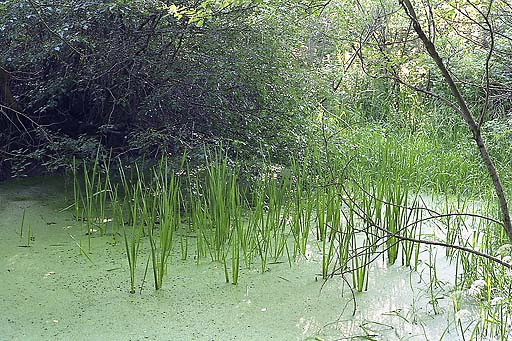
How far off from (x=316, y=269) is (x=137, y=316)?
77 cm

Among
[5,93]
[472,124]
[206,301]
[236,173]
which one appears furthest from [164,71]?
[472,124]

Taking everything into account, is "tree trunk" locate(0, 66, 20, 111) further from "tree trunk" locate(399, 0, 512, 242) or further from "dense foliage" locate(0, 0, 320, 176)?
"tree trunk" locate(399, 0, 512, 242)

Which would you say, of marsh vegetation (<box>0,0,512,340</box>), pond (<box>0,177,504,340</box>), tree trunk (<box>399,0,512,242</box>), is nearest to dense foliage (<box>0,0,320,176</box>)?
marsh vegetation (<box>0,0,512,340</box>)

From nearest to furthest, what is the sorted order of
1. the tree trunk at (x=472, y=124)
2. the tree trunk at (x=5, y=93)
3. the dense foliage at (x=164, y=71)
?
the tree trunk at (x=472, y=124) < the dense foliage at (x=164, y=71) < the tree trunk at (x=5, y=93)

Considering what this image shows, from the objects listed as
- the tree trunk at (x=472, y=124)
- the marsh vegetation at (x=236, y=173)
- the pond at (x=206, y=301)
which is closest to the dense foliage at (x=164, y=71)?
the marsh vegetation at (x=236, y=173)

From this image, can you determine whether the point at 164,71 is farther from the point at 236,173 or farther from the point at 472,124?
the point at 472,124

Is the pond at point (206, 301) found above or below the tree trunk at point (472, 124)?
below

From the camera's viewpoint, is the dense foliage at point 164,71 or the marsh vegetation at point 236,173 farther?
the dense foliage at point 164,71

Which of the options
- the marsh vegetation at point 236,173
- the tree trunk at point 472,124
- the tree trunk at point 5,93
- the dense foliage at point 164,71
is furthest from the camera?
the tree trunk at point 5,93

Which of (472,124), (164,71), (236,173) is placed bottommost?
(236,173)

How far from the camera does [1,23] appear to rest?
3234mm

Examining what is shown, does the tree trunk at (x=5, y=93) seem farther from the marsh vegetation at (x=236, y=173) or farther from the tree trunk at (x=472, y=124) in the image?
the tree trunk at (x=472, y=124)

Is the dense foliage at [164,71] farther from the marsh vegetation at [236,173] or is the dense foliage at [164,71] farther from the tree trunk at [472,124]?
the tree trunk at [472,124]

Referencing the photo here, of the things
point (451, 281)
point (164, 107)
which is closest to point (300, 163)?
point (164, 107)
